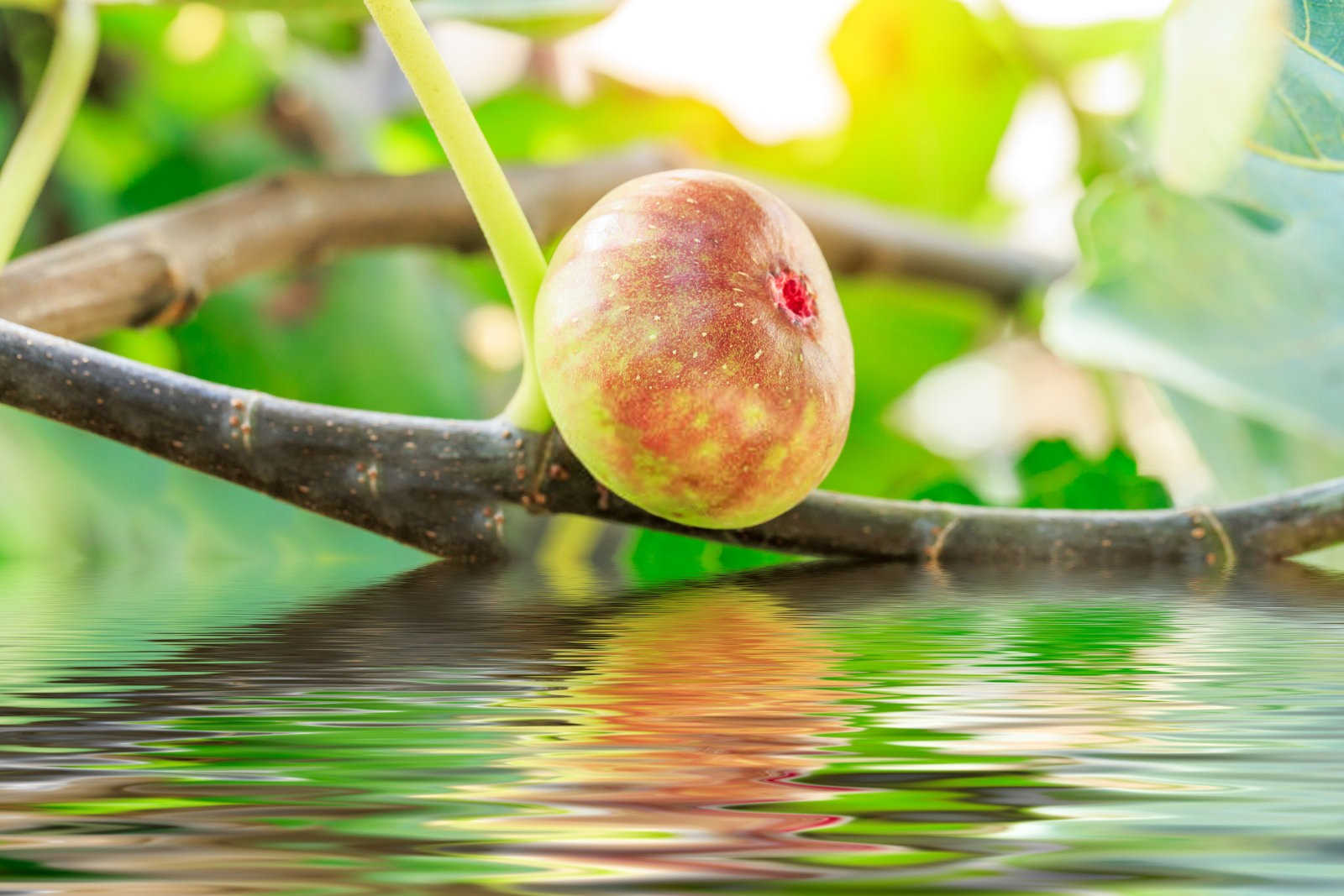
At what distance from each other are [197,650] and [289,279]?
45 cm

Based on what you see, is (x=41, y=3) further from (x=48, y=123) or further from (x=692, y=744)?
(x=692, y=744)

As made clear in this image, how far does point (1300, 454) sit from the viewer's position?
0.60 metres

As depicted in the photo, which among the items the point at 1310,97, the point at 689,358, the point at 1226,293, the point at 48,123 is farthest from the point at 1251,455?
the point at 48,123

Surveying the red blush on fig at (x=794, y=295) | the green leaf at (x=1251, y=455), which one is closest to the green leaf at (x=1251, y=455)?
the green leaf at (x=1251, y=455)

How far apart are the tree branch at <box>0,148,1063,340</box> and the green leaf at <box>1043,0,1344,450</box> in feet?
0.77

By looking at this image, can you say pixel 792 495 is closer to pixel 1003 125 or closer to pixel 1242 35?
pixel 1242 35

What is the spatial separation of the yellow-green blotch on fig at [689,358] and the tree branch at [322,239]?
190 millimetres

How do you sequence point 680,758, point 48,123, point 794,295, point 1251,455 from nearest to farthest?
point 680,758 → point 794,295 → point 48,123 → point 1251,455

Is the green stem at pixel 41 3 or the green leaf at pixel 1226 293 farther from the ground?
the green stem at pixel 41 3

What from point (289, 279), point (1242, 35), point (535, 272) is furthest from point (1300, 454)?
point (289, 279)

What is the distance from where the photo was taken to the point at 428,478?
36cm

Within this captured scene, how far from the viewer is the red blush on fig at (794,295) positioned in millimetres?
333

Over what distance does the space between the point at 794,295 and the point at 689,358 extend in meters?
0.04

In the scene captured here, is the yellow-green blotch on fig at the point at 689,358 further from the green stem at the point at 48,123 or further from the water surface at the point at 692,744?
the green stem at the point at 48,123
